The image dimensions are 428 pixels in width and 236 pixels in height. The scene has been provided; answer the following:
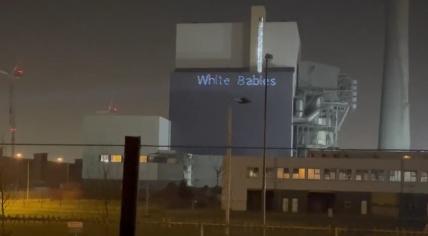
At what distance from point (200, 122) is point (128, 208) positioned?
299ft

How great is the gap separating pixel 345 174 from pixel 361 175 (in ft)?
5.94

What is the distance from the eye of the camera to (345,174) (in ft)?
233

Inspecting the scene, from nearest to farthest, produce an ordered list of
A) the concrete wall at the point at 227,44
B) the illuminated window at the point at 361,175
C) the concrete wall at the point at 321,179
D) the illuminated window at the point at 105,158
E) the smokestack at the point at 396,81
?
the concrete wall at the point at 321,179 < the illuminated window at the point at 361,175 < the illuminated window at the point at 105,158 < the smokestack at the point at 396,81 < the concrete wall at the point at 227,44

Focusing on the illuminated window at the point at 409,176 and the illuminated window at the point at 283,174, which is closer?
the illuminated window at the point at 409,176

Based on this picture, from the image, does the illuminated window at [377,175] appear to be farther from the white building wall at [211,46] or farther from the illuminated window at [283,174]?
the white building wall at [211,46]

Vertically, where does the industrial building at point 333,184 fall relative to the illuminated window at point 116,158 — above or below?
below

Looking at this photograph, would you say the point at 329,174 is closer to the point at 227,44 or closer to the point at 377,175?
the point at 377,175

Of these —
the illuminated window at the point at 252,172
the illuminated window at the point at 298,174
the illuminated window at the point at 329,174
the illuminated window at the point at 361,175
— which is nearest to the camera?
the illuminated window at the point at 361,175

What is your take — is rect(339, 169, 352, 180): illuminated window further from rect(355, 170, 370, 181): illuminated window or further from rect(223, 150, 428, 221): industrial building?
rect(355, 170, 370, 181): illuminated window

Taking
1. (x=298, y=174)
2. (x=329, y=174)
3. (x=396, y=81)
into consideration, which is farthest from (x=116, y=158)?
(x=396, y=81)

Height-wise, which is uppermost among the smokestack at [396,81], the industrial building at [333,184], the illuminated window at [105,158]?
the smokestack at [396,81]

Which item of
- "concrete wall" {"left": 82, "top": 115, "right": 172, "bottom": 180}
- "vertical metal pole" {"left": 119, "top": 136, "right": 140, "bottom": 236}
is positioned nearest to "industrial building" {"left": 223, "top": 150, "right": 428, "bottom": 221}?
"concrete wall" {"left": 82, "top": 115, "right": 172, "bottom": 180}

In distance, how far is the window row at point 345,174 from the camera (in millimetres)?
69375

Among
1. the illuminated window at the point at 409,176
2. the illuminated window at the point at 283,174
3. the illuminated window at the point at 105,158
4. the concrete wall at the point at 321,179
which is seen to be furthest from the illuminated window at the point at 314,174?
the illuminated window at the point at 105,158
